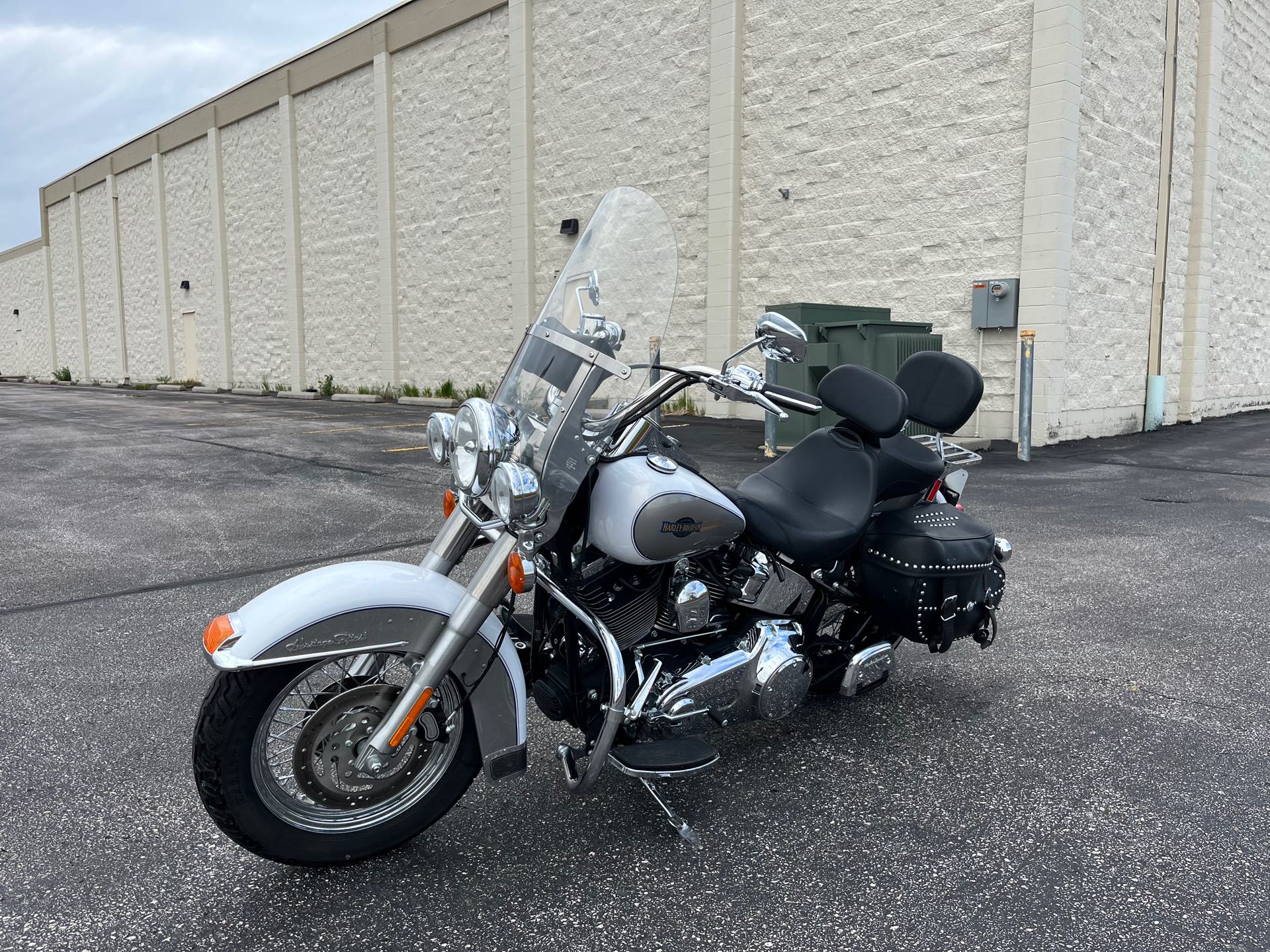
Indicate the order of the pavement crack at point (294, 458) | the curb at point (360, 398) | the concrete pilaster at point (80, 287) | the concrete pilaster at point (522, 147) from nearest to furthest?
the pavement crack at point (294, 458) → the concrete pilaster at point (522, 147) → the curb at point (360, 398) → the concrete pilaster at point (80, 287)

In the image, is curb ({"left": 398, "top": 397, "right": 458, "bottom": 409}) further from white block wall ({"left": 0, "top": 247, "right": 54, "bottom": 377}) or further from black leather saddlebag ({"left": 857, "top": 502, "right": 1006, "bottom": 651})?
white block wall ({"left": 0, "top": 247, "right": 54, "bottom": 377})

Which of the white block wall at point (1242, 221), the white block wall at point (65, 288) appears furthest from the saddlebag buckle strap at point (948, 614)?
the white block wall at point (65, 288)

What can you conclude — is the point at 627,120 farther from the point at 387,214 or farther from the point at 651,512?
the point at 651,512

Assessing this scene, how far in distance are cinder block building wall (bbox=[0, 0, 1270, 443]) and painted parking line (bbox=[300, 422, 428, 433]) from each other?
15.1ft

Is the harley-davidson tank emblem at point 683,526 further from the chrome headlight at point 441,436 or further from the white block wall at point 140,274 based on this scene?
the white block wall at point 140,274

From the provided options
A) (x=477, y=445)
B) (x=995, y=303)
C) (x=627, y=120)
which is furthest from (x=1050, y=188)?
(x=477, y=445)

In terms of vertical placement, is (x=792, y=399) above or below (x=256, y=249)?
below

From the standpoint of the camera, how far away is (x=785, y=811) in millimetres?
2963

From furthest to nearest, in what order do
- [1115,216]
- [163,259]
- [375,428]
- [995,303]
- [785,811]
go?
[163,259] → [375,428] → [1115,216] → [995,303] → [785,811]

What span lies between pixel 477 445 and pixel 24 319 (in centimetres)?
4922

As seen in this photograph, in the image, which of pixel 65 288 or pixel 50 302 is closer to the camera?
pixel 65 288

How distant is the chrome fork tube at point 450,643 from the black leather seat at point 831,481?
0.81 meters

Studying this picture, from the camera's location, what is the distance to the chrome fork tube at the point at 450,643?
2523mm

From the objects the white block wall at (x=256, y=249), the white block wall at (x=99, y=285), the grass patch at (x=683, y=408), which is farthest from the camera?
the white block wall at (x=99, y=285)
